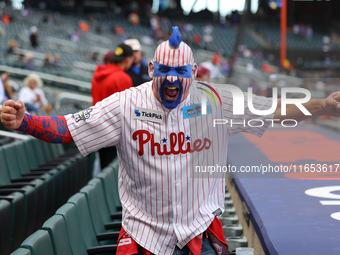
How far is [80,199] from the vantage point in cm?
294

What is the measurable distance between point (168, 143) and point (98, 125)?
264mm

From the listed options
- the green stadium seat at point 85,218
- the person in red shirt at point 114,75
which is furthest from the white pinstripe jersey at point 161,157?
the person in red shirt at point 114,75

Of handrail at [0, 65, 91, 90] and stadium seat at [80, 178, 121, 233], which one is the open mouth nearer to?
stadium seat at [80, 178, 121, 233]

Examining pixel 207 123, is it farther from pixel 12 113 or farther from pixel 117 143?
pixel 12 113

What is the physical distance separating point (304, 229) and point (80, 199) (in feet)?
3.61

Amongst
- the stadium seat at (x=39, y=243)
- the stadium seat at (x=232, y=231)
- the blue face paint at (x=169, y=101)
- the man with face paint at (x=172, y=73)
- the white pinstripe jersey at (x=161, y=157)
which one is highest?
the man with face paint at (x=172, y=73)

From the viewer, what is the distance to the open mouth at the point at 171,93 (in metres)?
2.03

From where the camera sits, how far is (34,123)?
2037mm

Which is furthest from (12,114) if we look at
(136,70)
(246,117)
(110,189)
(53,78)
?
(53,78)

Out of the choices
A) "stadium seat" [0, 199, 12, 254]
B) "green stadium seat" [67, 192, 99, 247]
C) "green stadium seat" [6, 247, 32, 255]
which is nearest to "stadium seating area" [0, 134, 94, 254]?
"stadium seat" [0, 199, 12, 254]

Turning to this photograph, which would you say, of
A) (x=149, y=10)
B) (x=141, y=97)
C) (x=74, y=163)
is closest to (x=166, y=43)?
(x=141, y=97)

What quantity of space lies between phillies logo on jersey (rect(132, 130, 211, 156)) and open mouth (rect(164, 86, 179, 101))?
133mm

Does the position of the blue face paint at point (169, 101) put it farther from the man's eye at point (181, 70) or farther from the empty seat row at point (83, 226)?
the empty seat row at point (83, 226)

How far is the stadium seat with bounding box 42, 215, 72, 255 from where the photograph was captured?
230cm
